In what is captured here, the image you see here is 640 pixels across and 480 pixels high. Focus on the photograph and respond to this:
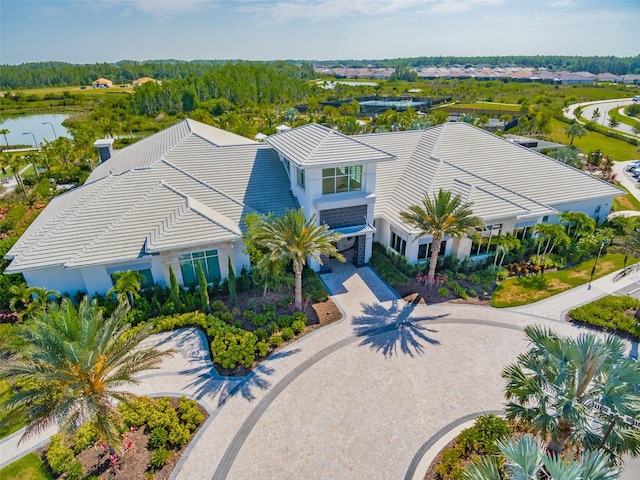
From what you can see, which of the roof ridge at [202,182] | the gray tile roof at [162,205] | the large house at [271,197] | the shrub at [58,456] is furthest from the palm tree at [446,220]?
the shrub at [58,456]

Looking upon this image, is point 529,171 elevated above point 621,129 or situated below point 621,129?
above

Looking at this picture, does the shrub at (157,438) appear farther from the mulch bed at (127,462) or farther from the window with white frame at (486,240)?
the window with white frame at (486,240)

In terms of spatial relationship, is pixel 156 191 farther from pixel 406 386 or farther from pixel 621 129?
pixel 621 129

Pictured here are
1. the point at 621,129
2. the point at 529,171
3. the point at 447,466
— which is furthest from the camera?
the point at 621,129

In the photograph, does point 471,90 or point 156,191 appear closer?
point 156,191

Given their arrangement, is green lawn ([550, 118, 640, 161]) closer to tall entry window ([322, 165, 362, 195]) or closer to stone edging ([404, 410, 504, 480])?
tall entry window ([322, 165, 362, 195])

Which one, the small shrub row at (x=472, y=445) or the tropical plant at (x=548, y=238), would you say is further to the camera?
the tropical plant at (x=548, y=238)

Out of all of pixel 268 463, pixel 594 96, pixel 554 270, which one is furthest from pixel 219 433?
pixel 594 96
